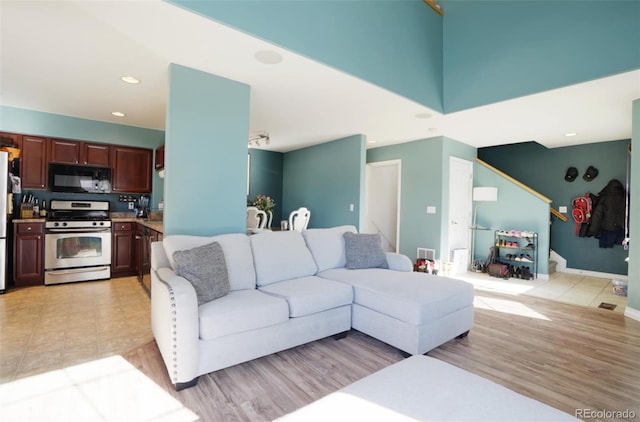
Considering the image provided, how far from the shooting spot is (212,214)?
3115mm

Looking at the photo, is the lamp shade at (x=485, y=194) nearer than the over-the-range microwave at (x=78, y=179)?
No

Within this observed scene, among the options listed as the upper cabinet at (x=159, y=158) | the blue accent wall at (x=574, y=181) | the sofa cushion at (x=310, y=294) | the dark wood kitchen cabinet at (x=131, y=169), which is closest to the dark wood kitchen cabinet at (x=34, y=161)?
the dark wood kitchen cabinet at (x=131, y=169)

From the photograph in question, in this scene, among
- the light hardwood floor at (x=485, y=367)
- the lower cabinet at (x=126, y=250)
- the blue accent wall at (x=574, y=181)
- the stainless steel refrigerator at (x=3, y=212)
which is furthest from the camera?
the blue accent wall at (x=574, y=181)

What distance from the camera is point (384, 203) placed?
275 inches

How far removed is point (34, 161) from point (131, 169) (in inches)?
46.8

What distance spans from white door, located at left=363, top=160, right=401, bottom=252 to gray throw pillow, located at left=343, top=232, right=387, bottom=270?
133 inches

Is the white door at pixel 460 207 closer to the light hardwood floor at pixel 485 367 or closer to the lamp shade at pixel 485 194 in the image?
the lamp shade at pixel 485 194

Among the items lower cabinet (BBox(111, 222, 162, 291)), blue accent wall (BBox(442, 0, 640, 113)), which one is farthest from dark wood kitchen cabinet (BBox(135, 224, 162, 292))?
blue accent wall (BBox(442, 0, 640, 113))

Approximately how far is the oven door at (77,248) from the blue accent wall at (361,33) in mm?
3855

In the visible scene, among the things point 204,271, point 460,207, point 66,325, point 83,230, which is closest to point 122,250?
point 83,230

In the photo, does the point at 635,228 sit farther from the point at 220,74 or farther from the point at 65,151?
the point at 65,151

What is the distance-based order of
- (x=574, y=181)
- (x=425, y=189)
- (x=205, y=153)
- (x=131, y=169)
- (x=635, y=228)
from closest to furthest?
(x=205, y=153) < (x=635, y=228) < (x=131, y=169) < (x=425, y=189) < (x=574, y=181)

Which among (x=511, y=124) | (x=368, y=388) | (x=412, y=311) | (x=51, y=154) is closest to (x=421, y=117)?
(x=511, y=124)

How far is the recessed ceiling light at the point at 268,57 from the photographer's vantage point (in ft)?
8.51
